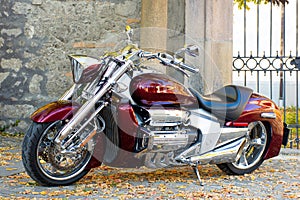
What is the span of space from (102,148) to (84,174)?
229mm

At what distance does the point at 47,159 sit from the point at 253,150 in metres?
1.76

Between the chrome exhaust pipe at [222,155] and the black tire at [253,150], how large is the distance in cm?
15

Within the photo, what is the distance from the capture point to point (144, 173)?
17.1 feet

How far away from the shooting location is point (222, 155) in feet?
16.0

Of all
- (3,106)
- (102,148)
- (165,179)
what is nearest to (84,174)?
(102,148)

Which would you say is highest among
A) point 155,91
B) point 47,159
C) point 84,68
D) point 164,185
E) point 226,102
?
point 84,68

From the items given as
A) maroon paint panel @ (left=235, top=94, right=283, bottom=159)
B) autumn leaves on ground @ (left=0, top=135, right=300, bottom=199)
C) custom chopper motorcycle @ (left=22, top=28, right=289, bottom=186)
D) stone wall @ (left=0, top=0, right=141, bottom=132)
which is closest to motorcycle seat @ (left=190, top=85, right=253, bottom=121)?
custom chopper motorcycle @ (left=22, top=28, right=289, bottom=186)

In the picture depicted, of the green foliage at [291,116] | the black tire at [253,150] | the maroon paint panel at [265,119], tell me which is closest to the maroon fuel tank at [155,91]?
the maroon paint panel at [265,119]

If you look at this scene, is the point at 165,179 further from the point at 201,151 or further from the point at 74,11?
the point at 74,11

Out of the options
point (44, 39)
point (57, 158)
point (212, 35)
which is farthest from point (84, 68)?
point (44, 39)

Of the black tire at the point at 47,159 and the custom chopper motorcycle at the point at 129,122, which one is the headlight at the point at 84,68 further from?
the black tire at the point at 47,159

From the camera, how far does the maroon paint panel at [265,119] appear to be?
5.04 meters

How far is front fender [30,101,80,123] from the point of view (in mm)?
4305

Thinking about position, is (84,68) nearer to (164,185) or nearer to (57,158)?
(57,158)
